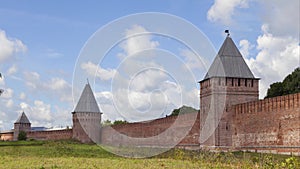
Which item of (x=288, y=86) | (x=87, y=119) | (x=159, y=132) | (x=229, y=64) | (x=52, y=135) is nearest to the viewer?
(x=229, y=64)

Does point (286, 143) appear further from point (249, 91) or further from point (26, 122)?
point (26, 122)

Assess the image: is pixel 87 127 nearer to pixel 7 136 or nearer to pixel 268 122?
pixel 268 122

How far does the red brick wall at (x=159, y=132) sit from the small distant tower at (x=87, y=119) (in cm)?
88

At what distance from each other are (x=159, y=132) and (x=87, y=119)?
31.0 ft

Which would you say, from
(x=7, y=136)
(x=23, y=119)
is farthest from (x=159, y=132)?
(x=7, y=136)

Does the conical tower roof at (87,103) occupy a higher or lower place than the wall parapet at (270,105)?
higher

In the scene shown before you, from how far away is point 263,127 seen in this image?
2056 centimetres

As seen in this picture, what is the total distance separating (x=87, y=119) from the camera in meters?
38.0

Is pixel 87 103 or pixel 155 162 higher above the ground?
pixel 87 103

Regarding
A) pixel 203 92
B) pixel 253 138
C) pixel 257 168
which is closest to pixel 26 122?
pixel 203 92

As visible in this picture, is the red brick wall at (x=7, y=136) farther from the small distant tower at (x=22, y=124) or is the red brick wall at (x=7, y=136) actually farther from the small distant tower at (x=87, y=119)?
the small distant tower at (x=87, y=119)

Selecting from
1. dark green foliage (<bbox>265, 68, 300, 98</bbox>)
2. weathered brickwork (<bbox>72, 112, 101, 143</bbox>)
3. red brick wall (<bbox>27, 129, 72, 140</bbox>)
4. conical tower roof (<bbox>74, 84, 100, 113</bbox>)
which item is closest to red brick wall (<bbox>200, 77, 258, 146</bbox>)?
dark green foliage (<bbox>265, 68, 300, 98</bbox>)

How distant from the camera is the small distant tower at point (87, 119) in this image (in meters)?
37.2

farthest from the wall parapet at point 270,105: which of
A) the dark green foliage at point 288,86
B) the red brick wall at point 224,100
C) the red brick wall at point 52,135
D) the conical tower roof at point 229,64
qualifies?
the red brick wall at point 52,135
